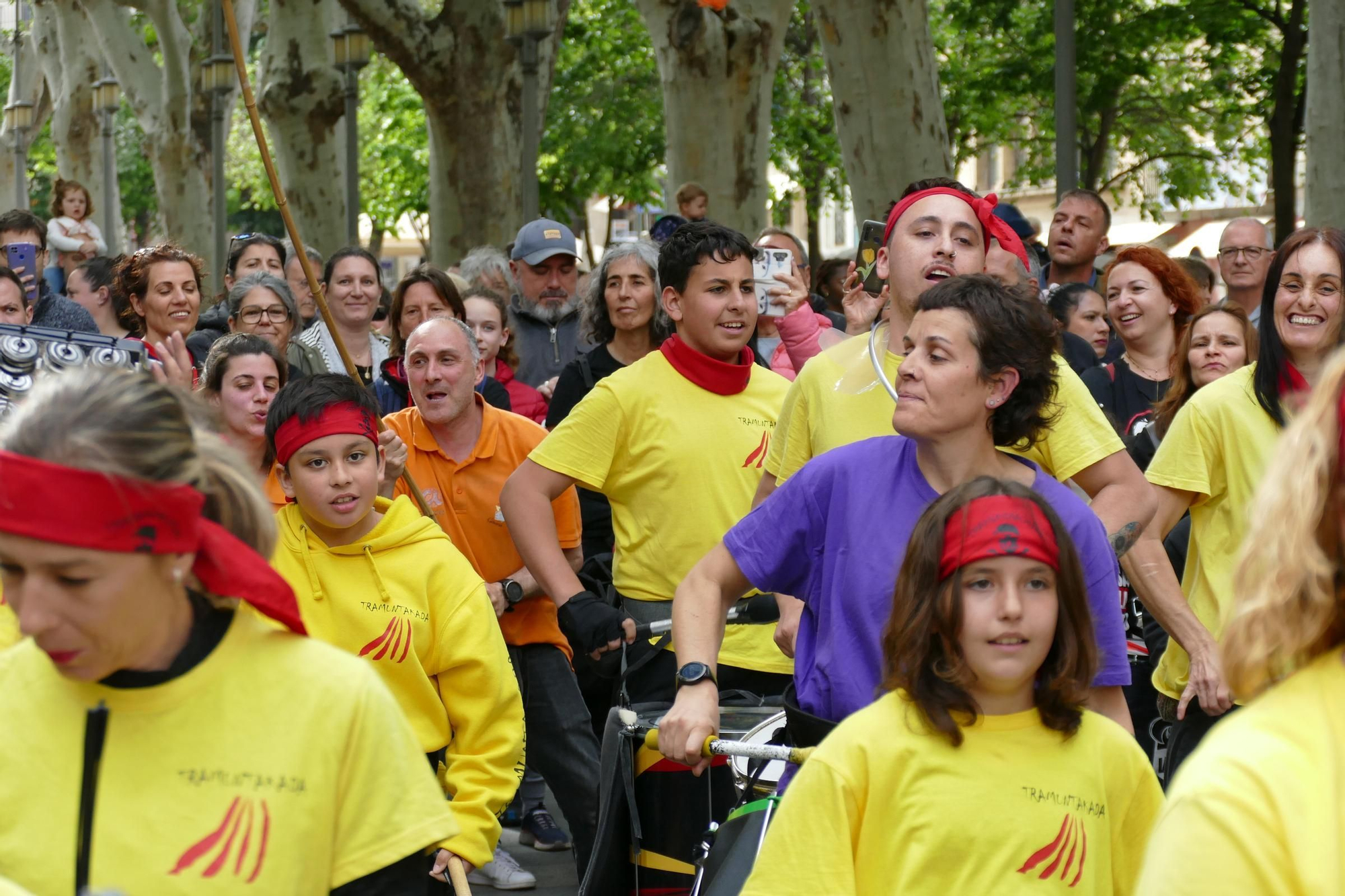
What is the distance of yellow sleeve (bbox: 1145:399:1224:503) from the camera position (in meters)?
4.99

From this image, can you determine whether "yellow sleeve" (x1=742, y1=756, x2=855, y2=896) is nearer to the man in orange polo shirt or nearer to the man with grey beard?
the man in orange polo shirt

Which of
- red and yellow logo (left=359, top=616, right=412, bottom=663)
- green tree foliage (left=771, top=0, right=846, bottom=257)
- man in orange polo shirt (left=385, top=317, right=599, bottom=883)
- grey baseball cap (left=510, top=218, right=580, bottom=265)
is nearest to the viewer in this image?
red and yellow logo (left=359, top=616, right=412, bottom=663)

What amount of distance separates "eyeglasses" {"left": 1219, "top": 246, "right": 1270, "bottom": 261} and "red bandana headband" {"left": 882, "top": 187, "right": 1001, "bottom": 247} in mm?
5060

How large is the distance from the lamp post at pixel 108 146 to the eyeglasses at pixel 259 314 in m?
25.2

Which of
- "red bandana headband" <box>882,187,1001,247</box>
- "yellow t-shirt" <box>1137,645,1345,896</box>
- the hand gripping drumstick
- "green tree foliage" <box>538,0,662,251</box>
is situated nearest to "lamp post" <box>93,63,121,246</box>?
"green tree foliage" <box>538,0,662,251</box>

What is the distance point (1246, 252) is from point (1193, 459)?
15.8 ft

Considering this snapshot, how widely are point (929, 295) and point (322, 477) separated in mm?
1654

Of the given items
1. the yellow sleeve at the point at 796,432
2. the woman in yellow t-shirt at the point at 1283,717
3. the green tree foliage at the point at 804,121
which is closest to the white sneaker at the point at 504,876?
the yellow sleeve at the point at 796,432

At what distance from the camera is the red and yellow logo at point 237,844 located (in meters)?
2.47

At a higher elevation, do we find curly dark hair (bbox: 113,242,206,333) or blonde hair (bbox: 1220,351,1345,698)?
curly dark hair (bbox: 113,242,206,333)

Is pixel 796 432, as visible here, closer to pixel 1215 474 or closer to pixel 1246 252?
pixel 1215 474

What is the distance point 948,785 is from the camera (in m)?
3.06

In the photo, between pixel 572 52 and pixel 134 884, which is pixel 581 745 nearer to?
pixel 134 884

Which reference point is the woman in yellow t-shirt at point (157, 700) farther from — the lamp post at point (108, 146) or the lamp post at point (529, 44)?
the lamp post at point (108, 146)
